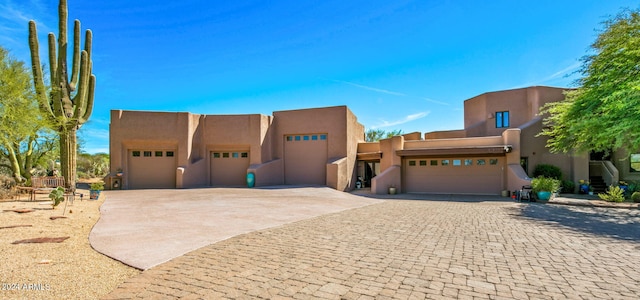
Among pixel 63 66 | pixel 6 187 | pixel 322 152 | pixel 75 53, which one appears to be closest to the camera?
pixel 6 187

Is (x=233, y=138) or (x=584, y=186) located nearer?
(x=584, y=186)

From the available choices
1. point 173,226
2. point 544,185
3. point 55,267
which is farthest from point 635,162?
point 55,267

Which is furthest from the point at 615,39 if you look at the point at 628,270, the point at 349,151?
the point at 349,151

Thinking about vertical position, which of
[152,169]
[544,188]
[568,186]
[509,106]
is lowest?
[568,186]

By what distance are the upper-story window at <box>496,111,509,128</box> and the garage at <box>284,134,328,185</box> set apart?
1342cm

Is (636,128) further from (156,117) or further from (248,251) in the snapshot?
(156,117)

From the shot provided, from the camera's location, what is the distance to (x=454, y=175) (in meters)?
18.5

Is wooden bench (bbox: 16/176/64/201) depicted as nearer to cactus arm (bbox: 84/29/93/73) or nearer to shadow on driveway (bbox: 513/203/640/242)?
cactus arm (bbox: 84/29/93/73)

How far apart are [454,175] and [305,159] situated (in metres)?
10.7

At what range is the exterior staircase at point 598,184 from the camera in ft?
60.9

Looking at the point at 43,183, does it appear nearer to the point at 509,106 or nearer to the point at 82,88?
the point at 82,88

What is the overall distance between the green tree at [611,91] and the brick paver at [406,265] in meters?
4.77

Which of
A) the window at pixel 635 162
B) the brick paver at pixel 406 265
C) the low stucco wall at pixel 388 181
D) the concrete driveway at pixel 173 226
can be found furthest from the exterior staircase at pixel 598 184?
the concrete driveway at pixel 173 226

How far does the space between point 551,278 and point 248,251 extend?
4988mm
